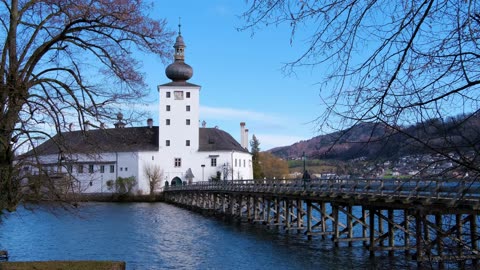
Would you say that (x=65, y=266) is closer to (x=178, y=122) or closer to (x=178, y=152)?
(x=178, y=152)

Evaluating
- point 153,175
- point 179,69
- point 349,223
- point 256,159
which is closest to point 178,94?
point 179,69

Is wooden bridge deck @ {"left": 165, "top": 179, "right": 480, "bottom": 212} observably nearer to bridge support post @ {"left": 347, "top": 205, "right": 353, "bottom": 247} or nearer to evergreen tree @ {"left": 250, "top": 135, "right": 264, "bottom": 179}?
bridge support post @ {"left": 347, "top": 205, "right": 353, "bottom": 247}

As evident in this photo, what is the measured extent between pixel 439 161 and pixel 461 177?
0.21 meters

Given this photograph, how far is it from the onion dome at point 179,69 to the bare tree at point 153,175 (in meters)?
14.9

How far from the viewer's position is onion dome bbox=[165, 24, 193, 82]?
83688mm

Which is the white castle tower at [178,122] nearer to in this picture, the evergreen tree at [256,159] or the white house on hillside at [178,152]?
the white house on hillside at [178,152]

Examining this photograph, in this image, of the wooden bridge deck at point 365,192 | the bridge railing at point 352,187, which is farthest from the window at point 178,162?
the wooden bridge deck at point 365,192

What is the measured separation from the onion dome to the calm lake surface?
43825 mm

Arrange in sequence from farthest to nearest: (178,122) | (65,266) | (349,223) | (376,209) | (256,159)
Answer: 1. (256,159)
2. (178,122)
3. (349,223)
4. (376,209)
5. (65,266)

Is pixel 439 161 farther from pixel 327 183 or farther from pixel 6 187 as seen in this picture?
pixel 327 183

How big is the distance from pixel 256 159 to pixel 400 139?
97282 mm

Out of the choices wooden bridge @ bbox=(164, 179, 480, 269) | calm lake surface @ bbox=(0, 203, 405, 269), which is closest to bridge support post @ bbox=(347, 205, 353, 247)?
wooden bridge @ bbox=(164, 179, 480, 269)

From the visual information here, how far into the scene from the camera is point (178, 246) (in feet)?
96.8

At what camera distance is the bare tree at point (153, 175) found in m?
77.8
